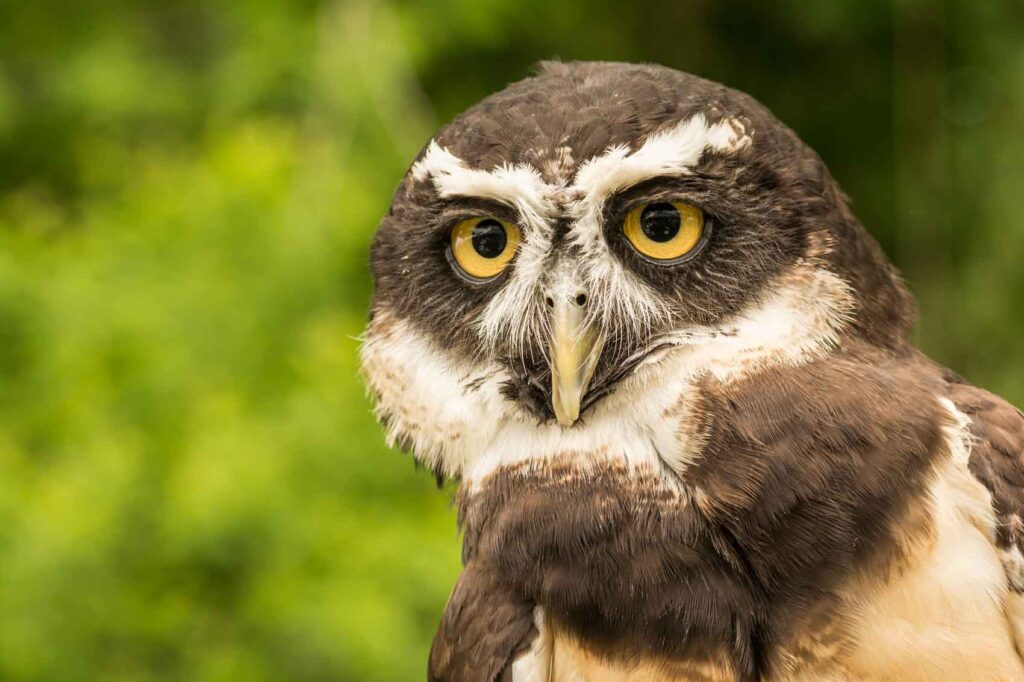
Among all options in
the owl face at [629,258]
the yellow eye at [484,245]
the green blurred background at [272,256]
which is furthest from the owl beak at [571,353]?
the green blurred background at [272,256]

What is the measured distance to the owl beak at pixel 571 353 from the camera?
1884 millimetres

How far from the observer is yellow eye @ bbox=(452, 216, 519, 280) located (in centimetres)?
198

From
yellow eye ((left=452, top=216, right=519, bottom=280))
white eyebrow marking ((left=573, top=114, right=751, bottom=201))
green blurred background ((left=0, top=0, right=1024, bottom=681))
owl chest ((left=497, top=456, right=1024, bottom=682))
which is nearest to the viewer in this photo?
owl chest ((left=497, top=456, right=1024, bottom=682))

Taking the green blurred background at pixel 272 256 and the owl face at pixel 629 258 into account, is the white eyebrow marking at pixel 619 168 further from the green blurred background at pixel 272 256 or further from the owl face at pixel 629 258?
the green blurred background at pixel 272 256

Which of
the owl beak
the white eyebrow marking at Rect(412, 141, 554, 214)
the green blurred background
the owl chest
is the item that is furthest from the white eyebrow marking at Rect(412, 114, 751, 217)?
the green blurred background

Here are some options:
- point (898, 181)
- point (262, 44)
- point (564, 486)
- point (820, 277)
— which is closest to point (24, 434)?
point (262, 44)

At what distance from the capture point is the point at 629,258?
1.93 metres

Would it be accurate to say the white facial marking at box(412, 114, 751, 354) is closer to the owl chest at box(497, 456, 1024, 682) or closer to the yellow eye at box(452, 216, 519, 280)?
the yellow eye at box(452, 216, 519, 280)

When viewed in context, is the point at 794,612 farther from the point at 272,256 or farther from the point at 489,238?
the point at 272,256

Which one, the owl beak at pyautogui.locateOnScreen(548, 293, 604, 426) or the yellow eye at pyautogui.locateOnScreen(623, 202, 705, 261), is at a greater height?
the yellow eye at pyautogui.locateOnScreen(623, 202, 705, 261)

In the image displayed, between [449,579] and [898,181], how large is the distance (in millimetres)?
3154

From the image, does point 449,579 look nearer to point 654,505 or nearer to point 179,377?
point 179,377

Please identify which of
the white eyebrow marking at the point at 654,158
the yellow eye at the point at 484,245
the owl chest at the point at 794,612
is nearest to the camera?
the owl chest at the point at 794,612

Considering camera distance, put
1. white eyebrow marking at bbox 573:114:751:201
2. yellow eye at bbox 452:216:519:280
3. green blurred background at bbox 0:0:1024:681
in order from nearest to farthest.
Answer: white eyebrow marking at bbox 573:114:751:201 < yellow eye at bbox 452:216:519:280 < green blurred background at bbox 0:0:1024:681
